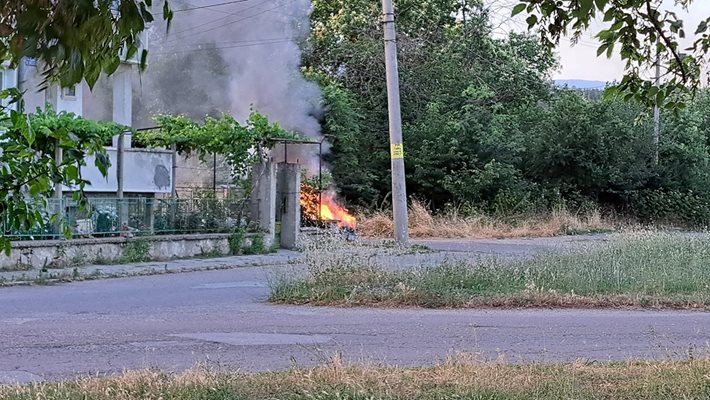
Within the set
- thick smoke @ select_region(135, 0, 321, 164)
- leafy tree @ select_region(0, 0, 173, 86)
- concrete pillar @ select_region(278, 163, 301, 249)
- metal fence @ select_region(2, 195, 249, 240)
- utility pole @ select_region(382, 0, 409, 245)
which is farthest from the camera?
thick smoke @ select_region(135, 0, 321, 164)

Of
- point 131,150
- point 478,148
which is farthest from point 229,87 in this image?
point 478,148

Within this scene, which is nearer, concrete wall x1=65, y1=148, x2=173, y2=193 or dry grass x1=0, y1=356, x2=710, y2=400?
dry grass x1=0, y1=356, x2=710, y2=400

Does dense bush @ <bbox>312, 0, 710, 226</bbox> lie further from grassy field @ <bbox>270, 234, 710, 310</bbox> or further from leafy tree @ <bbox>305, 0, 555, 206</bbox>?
grassy field @ <bbox>270, 234, 710, 310</bbox>

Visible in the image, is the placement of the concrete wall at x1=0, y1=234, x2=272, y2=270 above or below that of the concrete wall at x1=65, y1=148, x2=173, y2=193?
below

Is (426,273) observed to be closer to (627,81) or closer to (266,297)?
(266,297)

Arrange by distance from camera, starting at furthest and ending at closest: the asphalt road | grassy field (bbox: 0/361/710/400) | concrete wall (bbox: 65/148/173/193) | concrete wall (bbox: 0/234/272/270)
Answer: concrete wall (bbox: 65/148/173/193)
concrete wall (bbox: 0/234/272/270)
the asphalt road
grassy field (bbox: 0/361/710/400)

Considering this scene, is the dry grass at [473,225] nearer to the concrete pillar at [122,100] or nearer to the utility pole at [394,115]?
the utility pole at [394,115]

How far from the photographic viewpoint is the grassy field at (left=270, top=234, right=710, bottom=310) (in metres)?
11.0

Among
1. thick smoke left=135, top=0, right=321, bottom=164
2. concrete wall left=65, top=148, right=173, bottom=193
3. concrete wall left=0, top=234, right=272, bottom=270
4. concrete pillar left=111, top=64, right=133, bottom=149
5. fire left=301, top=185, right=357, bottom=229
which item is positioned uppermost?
thick smoke left=135, top=0, right=321, bottom=164

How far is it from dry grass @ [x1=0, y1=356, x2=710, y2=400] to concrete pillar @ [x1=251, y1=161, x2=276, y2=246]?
14.2m

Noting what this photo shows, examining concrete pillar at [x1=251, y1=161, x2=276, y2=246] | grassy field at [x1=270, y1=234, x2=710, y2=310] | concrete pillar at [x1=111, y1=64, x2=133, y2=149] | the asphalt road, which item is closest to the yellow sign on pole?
concrete pillar at [x1=251, y1=161, x2=276, y2=246]

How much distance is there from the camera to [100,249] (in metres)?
16.6

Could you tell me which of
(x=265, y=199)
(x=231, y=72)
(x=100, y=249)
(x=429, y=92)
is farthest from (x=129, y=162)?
(x=429, y=92)

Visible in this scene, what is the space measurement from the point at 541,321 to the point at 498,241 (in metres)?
15.2
